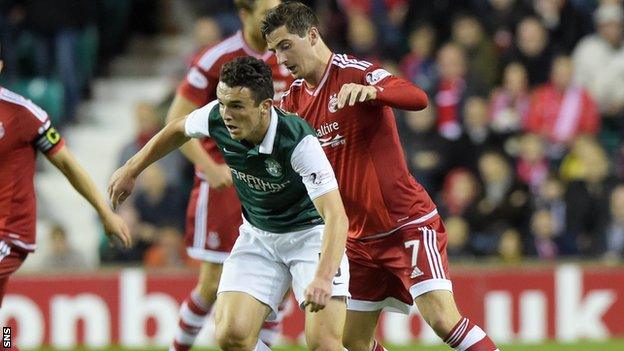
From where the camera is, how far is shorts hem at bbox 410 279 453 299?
7938 mm

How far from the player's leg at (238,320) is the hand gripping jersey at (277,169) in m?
0.41

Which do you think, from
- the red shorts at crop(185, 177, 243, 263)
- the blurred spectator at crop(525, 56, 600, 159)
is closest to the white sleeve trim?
the red shorts at crop(185, 177, 243, 263)

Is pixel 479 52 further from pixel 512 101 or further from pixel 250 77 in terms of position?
pixel 250 77

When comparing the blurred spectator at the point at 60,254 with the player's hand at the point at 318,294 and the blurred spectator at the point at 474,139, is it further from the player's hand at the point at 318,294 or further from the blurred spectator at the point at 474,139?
the player's hand at the point at 318,294

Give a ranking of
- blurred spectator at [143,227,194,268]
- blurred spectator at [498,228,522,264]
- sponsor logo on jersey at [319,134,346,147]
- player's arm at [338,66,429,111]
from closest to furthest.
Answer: player's arm at [338,66,429,111] → sponsor logo on jersey at [319,134,346,147] → blurred spectator at [498,228,522,264] → blurred spectator at [143,227,194,268]

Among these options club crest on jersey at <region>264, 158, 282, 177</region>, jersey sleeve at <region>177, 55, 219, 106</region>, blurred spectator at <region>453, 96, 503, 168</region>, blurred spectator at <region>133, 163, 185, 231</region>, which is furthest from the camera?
blurred spectator at <region>133, 163, 185, 231</region>

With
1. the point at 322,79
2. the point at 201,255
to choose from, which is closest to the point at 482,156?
the point at 201,255

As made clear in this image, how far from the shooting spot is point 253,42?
933cm

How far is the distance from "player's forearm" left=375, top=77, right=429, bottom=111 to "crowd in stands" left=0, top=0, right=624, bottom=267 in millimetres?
5754

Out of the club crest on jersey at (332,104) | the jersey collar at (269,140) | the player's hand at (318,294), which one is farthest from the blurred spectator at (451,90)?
the player's hand at (318,294)

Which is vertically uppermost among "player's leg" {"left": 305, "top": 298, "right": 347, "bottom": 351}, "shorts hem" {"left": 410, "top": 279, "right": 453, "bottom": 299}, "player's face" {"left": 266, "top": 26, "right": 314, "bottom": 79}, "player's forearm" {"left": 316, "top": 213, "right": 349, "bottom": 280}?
"player's face" {"left": 266, "top": 26, "right": 314, "bottom": 79}

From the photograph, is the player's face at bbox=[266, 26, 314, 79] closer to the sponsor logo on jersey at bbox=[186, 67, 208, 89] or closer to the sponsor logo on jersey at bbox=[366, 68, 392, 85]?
the sponsor logo on jersey at bbox=[366, 68, 392, 85]

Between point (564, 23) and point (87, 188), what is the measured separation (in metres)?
8.12

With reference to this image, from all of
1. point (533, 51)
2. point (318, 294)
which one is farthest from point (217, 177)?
point (533, 51)
